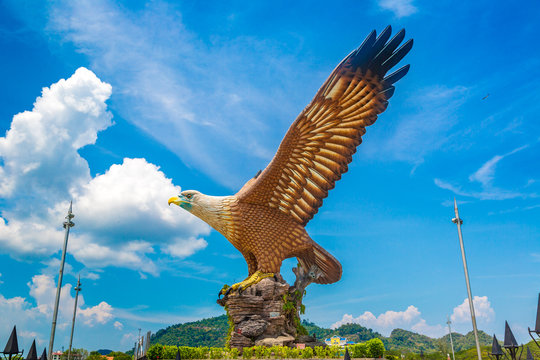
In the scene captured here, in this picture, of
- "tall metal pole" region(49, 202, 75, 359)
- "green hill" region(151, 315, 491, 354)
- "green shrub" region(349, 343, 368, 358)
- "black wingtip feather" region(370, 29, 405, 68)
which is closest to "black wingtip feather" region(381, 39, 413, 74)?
"black wingtip feather" region(370, 29, 405, 68)

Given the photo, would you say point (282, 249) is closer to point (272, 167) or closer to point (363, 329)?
point (272, 167)

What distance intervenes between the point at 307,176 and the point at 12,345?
9.69 m

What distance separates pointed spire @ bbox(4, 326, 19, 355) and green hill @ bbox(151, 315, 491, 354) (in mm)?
29711

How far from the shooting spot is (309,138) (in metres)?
13.3

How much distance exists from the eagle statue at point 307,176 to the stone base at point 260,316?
35 cm

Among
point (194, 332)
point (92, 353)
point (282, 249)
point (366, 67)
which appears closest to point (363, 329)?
point (194, 332)

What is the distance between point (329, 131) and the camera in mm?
13305

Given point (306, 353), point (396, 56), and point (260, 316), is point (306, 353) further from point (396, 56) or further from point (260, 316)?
point (396, 56)

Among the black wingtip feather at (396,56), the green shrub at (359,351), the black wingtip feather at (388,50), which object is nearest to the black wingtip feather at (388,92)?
the black wingtip feather at (396,56)

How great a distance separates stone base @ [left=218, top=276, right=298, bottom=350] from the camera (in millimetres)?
12508

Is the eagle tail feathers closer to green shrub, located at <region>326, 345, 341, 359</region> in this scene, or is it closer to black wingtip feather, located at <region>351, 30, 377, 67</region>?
green shrub, located at <region>326, 345, 341, 359</region>

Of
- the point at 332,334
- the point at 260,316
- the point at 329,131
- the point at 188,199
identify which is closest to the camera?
the point at 260,316

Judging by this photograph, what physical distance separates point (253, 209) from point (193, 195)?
2.31m

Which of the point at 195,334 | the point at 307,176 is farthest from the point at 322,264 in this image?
the point at 195,334
